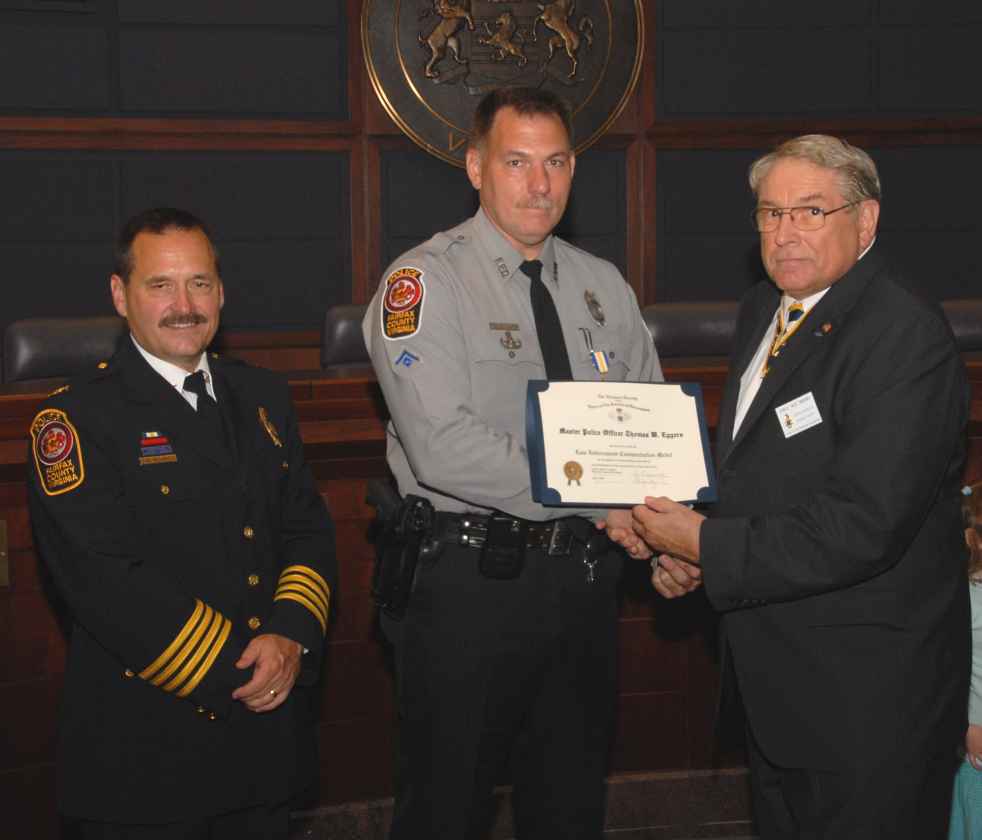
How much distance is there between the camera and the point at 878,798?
1947 mm

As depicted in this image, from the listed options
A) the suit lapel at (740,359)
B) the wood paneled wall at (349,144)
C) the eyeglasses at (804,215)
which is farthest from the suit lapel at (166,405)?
the wood paneled wall at (349,144)

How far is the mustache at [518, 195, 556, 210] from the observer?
2.30 m

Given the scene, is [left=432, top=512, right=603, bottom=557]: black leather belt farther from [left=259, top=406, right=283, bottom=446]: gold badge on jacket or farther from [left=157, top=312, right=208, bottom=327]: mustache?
[left=157, top=312, right=208, bottom=327]: mustache

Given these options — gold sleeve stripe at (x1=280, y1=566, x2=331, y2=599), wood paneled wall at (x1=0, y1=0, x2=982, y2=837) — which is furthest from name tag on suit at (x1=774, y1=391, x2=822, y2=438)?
wood paneled wall at (x1=0, y1=0, x2=982, y2=837)

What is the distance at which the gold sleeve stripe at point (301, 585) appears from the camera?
2180 mm

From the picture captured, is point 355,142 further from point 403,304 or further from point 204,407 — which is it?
point 204,407

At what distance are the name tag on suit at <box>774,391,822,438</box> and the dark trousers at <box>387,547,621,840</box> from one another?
0.50m

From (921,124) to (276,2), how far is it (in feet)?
11.0

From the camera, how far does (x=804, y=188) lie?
2002 millimetres

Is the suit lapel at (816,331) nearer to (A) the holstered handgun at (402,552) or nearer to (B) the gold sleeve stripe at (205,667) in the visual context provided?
(A) the holstered handgun at (402,552)

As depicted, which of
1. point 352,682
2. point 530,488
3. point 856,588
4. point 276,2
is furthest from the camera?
point 276,2

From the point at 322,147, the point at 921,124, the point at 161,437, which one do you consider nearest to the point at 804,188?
the point at 161,437

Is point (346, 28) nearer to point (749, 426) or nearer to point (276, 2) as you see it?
point (276, 2)

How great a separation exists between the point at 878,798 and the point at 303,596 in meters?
1.05
